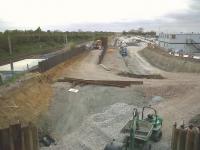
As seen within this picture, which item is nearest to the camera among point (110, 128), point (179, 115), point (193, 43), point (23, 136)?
point (23, 136)

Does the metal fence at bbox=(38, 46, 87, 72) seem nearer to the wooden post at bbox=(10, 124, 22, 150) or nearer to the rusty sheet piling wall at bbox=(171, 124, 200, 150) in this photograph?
the wooden post at bbox=(10, 124, 22, 150)

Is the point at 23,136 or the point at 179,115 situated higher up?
the point at 23,136

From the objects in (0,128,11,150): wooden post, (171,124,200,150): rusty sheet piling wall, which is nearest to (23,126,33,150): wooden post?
(0,128,11,150): wooden post

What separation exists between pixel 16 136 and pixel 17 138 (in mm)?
104

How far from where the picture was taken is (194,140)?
1359cm

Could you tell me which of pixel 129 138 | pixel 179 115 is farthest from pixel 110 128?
pixel 129 138

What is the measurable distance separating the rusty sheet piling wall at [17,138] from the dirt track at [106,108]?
426 cm

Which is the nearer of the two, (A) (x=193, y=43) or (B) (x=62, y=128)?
(B) (x=62, y=128)

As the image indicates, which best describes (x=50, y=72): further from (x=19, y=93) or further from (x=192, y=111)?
(x=192, y=111)

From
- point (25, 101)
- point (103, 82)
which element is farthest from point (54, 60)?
point (25, 101)

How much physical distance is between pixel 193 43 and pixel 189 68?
39520 millimetres

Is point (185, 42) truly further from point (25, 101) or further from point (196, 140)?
point (196, 140)

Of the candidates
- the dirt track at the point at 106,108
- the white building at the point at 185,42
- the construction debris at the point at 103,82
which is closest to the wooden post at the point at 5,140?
the dirt track at the point at 106,108

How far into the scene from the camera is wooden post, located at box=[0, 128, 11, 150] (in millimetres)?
12940
